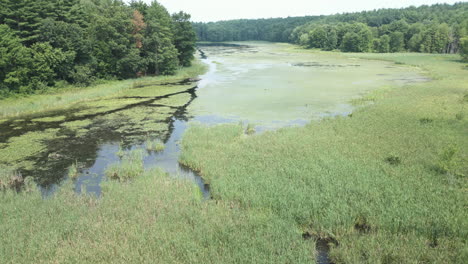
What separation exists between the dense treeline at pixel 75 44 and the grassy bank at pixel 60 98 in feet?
5.78

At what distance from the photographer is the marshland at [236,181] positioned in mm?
10008

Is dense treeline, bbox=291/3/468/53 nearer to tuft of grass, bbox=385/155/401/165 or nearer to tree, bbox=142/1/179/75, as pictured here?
tree, bbox=142/1/179/75

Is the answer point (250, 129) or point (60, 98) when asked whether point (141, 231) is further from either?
point (60, 98)

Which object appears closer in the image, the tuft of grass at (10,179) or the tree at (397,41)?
the tuft of grass at (10,179)

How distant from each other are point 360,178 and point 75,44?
4175 centimetres

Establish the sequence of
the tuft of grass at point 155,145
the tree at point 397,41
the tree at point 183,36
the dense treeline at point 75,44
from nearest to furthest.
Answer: the tuft of grass at point 155,145 < the dense treeline at point 75,44 < the tree at point 183,36 < the tree at point 397,41

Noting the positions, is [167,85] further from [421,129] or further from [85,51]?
[421,129]

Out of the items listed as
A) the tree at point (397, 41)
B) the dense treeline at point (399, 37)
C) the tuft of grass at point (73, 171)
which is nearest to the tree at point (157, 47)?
the tuft of grass at point (73, 171)

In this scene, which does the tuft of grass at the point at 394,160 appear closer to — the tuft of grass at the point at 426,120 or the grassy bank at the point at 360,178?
the grassy bank at the point at 360,178

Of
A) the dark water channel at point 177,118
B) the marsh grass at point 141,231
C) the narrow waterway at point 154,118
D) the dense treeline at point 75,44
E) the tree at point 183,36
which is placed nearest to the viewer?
the marsh grass at point 141,231

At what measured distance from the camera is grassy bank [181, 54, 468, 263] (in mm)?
10094

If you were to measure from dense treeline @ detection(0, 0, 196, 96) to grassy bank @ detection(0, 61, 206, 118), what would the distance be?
176 centimetres

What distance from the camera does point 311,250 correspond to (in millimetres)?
9906

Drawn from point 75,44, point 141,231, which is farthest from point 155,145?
point 75,44
